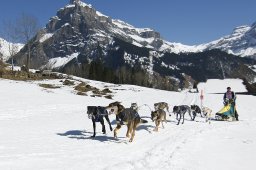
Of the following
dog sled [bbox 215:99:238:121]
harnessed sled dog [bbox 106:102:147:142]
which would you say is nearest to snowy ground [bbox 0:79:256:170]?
harnessed sled dog [bbox 106:102:147:142]

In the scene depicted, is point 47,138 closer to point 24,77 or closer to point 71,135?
point 71,135

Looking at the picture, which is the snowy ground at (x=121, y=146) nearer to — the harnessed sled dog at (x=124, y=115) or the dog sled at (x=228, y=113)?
the harnessed sled dog at (x=124, y=115)

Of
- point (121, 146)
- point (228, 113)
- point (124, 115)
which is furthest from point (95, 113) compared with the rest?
point (228, 113)

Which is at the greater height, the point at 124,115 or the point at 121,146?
the point at 124,115

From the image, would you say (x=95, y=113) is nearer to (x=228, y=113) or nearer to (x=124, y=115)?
(x=124, y=115)

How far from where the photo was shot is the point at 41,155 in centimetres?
1270

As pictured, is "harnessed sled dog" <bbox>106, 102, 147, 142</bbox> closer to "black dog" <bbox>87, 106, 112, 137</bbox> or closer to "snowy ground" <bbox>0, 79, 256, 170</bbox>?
"snowy ground" <bbox>0, 79, 256, 170</bbox>

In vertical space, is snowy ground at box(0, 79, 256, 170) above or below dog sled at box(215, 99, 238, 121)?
below

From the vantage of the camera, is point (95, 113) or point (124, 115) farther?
point (95, 113)

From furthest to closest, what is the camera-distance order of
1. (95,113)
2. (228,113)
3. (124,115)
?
1. (228,113)
2. (95,113)
3. (124,115)

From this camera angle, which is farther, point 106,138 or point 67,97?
point 67,97

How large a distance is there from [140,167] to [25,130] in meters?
9.25

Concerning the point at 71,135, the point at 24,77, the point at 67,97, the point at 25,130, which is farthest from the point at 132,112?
the point at 24,77

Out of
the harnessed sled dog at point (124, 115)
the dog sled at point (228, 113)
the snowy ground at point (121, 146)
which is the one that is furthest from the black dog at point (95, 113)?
the dog sled at point (228, 113)
